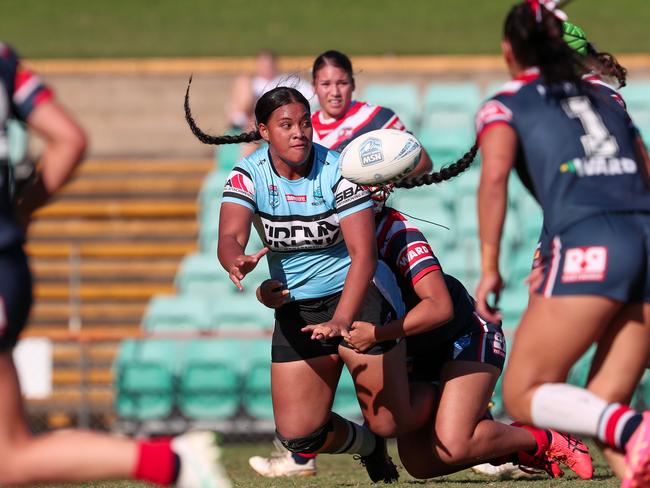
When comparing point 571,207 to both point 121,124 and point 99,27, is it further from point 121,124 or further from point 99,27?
point 99,27

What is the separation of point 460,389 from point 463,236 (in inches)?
222

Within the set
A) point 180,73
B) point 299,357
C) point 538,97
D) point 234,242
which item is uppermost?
point 180,73

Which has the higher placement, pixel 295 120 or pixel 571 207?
pixel 295 120

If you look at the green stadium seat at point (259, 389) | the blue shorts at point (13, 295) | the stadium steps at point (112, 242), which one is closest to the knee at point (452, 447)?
the blue shorts at point (13, 295)

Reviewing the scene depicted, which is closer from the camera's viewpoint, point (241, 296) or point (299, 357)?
point (299, 357)

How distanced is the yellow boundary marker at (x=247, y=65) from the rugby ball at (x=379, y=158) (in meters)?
8.75

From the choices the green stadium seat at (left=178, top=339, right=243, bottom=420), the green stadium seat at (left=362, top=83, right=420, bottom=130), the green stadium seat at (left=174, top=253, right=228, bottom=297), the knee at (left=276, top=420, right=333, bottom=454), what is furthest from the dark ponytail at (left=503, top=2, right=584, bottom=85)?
the green stadium seat at (left=362, top=83, right=420, bottom=130)

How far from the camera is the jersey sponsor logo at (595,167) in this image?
4227 millimetres

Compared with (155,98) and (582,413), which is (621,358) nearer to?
(582,413)

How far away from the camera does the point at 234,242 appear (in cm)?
550

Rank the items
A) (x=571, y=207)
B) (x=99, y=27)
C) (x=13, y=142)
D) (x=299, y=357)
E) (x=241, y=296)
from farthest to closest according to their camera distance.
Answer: (x=99, y=27)
(x=13, y=142)
(x=241, y=296)
(x=299, y=357)
(x=571, y=207)

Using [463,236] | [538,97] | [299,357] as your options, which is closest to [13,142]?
[463,236]

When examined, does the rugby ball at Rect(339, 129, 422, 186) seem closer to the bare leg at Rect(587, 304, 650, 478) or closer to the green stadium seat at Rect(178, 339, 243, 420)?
the bare leg at Rect(587, 304, 650, 478)

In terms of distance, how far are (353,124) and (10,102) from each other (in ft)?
10.6
